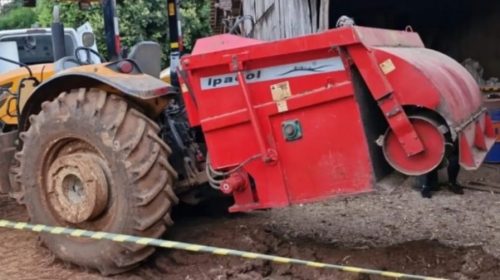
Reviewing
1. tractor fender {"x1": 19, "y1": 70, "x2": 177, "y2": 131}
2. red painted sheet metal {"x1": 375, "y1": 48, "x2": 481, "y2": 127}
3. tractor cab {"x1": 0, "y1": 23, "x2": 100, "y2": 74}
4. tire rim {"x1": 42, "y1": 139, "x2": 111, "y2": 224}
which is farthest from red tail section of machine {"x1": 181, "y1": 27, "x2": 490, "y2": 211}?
tractor cab {"x1": 0, "y1": 23, "x2": 100, "y2": 74}

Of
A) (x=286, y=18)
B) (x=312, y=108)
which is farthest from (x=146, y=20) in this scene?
(x=312, y=108)

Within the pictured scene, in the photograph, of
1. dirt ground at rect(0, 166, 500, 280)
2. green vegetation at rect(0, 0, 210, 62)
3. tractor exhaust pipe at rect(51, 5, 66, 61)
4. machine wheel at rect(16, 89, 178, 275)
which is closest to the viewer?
machine wheel at rect(16, 89, 178, 275)

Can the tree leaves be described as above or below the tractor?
below

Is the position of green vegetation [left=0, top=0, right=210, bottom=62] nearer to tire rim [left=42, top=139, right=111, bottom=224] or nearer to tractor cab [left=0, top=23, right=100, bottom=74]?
tractor cab [left=0, top=23, right=100, bottom=74]

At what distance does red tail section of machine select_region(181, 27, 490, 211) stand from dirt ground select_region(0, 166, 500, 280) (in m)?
0.33

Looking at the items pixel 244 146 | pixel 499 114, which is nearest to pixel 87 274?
pixel 244 146

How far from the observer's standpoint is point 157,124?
4.58 meters

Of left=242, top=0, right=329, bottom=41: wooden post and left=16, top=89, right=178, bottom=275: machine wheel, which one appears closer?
left=16, top=89, right=178, bottom=275: machine wheel

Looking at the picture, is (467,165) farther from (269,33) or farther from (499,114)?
(269,33)

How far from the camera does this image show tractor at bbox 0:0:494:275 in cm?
393

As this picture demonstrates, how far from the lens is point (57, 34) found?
5.35m

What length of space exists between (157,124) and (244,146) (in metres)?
0.67

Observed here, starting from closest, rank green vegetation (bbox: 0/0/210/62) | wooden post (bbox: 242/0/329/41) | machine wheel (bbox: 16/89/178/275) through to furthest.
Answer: machine wheel (bbox: 16/89/178/275) → wooden post (bbox: 242/0/329/41) → green vegetation (bbox: 0/0/210/62)

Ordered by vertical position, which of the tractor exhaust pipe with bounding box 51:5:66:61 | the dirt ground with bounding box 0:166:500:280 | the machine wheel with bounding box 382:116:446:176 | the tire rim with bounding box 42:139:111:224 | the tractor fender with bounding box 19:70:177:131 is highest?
the tractor exhaust pipe with bounding box 51:5:66:61
